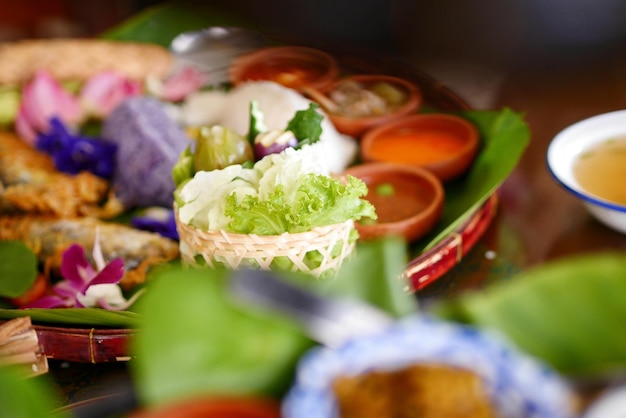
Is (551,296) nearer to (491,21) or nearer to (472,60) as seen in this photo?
(472,60)

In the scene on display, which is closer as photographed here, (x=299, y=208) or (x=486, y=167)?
(x=299, y=208)

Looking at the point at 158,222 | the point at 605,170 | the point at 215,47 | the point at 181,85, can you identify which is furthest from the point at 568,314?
the point at 215,47

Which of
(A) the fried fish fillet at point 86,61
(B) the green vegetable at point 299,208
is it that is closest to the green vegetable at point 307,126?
(B) the green vegetable at point 299,208

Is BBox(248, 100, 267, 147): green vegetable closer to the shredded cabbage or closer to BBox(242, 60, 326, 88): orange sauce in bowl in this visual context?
the shredded cabbage

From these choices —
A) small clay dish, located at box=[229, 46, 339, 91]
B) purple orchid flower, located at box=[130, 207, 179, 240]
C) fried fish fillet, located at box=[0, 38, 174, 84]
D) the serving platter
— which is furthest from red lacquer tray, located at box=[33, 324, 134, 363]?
fried fish fillet, located at box=[0, 38, 174, 84]

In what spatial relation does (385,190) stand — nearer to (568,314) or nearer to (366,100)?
(366,100)

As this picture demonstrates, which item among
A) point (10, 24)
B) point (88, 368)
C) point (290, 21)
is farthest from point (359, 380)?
point (10, 24)
